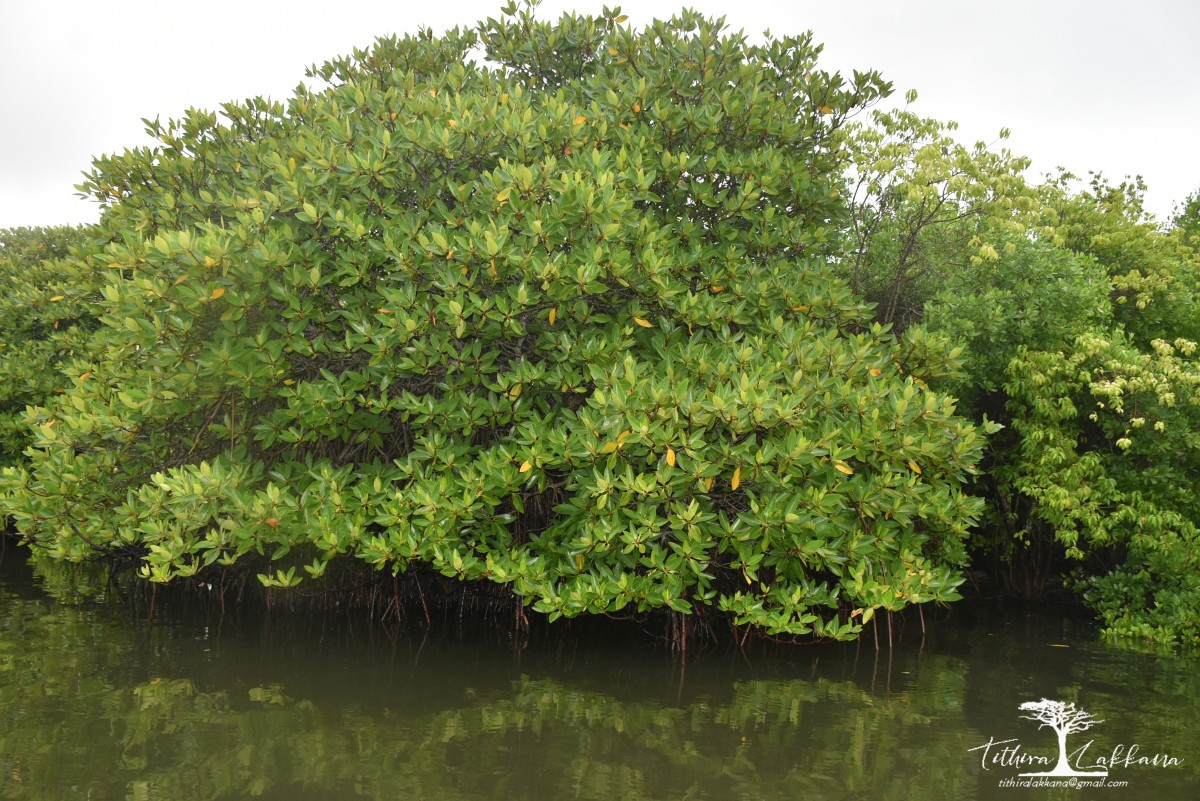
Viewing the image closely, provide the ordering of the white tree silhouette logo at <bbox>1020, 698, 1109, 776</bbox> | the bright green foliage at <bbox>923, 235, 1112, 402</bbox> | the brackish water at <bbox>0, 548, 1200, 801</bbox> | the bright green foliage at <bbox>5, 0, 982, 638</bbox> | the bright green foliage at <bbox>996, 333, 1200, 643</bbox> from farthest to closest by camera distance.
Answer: the bright green foliage at <bbox>923, 235, 1112, 402</bbox> → the bright green foliage at <bbox>996, 333, 1200, 643</bbox> → the bright green foliage at <bbox>5, 0, 982, 638</bbox> → the white tree silhouette logo at <bbox>1020, 698, 1109, 776</bbox> → the brackish water at <bbox>0, 548, 1200, 801</bbox>

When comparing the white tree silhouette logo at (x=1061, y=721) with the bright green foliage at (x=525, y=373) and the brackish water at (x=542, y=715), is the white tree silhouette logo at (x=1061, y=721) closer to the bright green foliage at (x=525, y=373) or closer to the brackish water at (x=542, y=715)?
the brackish water at (x=542, y=715)

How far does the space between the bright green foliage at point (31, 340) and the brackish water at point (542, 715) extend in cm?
622

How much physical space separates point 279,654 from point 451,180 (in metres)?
4.72

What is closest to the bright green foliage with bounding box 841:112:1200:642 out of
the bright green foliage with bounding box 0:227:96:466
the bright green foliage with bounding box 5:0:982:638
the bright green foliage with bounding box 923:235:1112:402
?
the bright green foliage with bounding box 923:235:1112:402

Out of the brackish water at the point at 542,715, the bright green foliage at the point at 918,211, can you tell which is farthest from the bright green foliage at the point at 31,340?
the bright green foliage at the point at 918,211

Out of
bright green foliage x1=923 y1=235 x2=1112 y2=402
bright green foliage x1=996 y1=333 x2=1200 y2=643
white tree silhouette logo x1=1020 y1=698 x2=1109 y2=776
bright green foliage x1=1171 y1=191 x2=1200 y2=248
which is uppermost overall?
bright green foliage x1=1171 y1=191 x2=1200 y2=248

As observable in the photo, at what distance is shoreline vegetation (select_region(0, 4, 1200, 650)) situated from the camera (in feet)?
24.7

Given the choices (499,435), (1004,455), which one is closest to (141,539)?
(499,435)

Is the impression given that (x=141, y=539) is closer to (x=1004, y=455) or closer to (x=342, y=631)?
(x=342, y=631)

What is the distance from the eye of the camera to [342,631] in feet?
30.7

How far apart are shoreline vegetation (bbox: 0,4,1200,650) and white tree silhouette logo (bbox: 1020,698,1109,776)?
130 cm

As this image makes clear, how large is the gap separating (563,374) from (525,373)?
13.4 inches

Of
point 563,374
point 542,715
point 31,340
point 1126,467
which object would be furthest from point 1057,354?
point 31,340

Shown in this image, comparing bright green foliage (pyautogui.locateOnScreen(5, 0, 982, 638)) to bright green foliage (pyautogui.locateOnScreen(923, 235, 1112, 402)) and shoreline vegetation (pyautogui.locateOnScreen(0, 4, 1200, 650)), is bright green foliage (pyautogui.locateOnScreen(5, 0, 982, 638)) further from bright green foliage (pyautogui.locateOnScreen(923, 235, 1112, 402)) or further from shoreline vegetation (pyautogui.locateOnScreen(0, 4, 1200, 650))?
bright green foliage (pyautogui.locateOnScreen(923, 235, 1112, 402))
